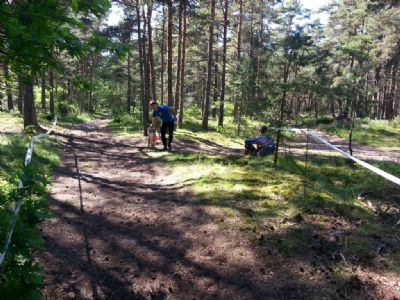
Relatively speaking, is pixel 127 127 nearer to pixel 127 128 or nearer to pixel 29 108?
pixel 127 128

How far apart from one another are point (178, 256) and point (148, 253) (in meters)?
0.45

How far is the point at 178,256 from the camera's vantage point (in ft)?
15.3

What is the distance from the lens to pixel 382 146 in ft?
62.3

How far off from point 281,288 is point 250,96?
13.9 m

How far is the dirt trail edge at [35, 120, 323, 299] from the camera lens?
3.87 m

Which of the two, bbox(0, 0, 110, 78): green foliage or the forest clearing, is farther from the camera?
the forest clearing

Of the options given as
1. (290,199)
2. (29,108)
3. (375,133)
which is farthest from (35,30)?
(375,133)

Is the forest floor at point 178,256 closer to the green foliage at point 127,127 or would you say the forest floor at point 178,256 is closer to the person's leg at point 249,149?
the person's leg at point 249,149

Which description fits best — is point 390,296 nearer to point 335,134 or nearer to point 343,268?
point 343,268

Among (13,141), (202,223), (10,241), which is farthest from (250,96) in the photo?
(10,241)

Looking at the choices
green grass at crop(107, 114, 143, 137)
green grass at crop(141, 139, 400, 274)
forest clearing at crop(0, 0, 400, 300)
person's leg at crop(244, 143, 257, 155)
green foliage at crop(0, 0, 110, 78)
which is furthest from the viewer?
green grass at crop(107, 114, 143, 137)

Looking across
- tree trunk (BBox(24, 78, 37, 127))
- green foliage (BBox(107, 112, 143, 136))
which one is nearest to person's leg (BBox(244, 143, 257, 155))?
green foliage (BBox(107, 112, 143, 136))

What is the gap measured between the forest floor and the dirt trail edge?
1 cm

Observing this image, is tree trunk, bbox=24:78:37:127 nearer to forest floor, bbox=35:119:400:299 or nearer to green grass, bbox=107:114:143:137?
green grass, bbox=107:114:143:137
